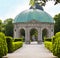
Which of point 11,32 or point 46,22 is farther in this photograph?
point 11,32

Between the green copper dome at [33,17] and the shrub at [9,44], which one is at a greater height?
the green copper dome at [33,17]

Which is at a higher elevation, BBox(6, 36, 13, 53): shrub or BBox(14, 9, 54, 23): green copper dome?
BBox(14, 9, 54, 23): green copper dome

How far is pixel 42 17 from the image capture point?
67.2 metres

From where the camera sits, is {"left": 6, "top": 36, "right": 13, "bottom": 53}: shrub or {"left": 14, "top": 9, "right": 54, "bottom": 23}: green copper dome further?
{"left": 14, "top": 9, "right": 54, "bottom": 23}: green copper dome

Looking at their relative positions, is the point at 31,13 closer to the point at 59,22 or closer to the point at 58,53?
the point at 59,22

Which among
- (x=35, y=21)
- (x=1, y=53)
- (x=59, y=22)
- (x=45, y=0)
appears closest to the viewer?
(x=45, y=0)

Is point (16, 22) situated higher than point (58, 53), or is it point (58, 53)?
point (16, 22)

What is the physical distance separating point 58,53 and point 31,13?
5096cm

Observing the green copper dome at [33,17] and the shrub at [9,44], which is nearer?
the shrub at [9,44]

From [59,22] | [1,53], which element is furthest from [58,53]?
[59,22]

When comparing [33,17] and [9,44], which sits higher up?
[33,17]

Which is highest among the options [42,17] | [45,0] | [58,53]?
[42,17]

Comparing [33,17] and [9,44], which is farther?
[33,17]

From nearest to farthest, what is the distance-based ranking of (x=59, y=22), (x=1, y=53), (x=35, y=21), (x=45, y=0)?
(x=45, y=0)
(x=1, y=53)
(x=35, y=21)
(x=59, y=22)
